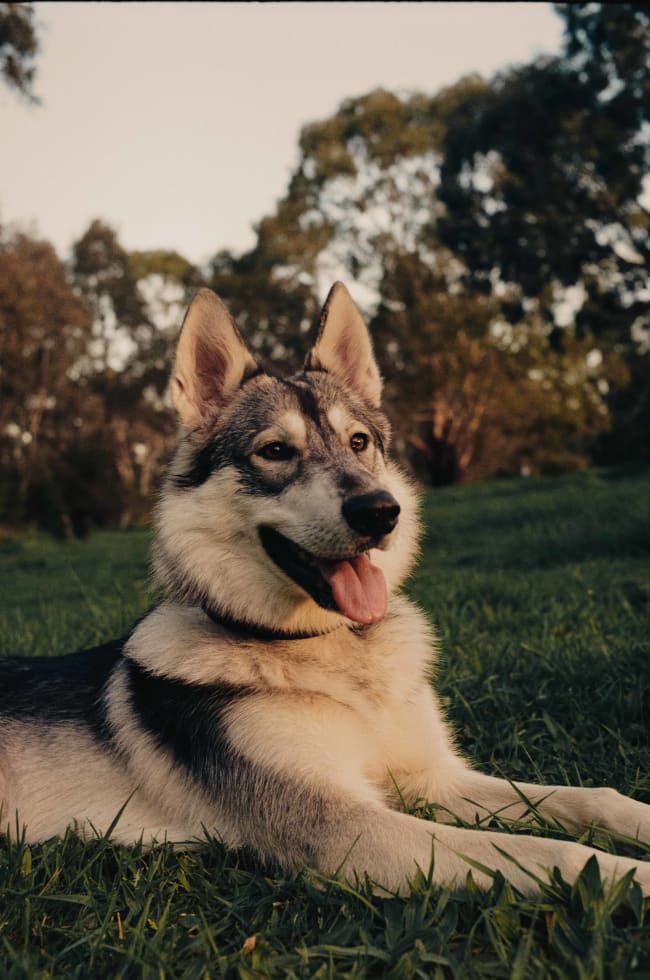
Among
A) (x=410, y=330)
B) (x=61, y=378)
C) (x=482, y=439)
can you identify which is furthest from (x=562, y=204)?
(x=61, y=378)

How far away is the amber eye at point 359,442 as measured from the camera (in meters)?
3.47

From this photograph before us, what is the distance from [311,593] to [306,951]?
1.31 metres

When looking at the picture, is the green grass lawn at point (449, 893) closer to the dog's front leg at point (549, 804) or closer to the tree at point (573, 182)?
the dog's front leg at point (549, 804)

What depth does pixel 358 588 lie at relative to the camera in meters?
2.98

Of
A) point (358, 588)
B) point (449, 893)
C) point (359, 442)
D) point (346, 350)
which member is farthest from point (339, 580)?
point (346, 350)

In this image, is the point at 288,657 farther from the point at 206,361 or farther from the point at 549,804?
the point at 206,361

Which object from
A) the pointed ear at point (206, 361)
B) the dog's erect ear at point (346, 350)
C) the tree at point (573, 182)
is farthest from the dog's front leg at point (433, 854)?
the tree at point (573, 182)

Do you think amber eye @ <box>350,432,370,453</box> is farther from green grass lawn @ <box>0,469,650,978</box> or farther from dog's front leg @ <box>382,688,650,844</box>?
green grass lawn @ <box>0,469,650,978</box>

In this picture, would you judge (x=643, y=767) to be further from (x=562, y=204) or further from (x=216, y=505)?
(x=562, y=204)

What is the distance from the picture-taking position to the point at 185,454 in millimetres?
3480

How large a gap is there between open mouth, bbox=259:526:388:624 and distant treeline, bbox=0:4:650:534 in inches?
713

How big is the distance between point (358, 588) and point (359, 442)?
0.79 metres

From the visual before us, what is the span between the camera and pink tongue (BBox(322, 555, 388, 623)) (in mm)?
2908

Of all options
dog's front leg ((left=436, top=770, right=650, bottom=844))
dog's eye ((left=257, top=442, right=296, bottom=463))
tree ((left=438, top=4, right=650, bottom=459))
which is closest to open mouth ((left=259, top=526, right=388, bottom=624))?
dog's eye ((left=257, top=442, right=296, bottom=463))
